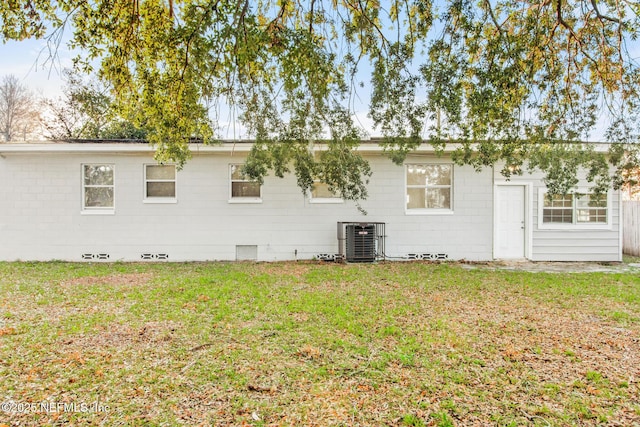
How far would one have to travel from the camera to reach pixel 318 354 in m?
3.52

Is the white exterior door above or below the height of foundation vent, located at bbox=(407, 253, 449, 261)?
above

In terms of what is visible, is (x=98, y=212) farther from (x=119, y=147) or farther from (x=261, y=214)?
(x=261, y=214)

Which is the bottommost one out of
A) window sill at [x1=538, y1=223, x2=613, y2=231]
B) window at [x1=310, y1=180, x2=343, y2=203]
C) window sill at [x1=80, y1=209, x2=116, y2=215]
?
window sill at [x1=538, y1=223, x2=613, y2=231]

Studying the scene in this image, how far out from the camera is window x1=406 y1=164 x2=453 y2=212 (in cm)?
988

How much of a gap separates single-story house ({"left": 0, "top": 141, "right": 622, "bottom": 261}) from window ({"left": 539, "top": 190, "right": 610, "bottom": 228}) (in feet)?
0.09

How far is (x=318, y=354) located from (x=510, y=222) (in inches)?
333

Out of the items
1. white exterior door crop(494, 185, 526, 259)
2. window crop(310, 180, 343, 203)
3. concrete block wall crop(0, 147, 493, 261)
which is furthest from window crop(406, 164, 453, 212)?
window crop(310, 180, 343, 203)

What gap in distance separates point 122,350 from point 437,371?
3.19m

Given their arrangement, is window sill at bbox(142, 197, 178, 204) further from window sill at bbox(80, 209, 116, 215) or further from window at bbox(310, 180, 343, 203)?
window at bbox(310, 180, 343, 203)

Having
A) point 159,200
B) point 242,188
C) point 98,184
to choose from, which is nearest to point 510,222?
point 242,188

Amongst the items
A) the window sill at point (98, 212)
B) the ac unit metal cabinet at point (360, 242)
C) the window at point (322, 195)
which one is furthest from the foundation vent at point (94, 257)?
the ac unit metal cabinet at point (360, 242)

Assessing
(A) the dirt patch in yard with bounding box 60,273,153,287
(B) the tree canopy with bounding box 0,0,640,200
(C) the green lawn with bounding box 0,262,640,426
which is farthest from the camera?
(A) the dirt patch in yard with bounding box 60,273,153,287

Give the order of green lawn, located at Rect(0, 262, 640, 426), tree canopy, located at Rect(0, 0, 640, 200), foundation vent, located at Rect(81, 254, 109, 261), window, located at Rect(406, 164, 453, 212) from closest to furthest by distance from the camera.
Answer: green lawn, located at Rect(0, 262, 640, 426) < tree canopy, located at Rect(0, 0, 640, 200) < foundation vent, located at Rect(81, 254, 109, 261) < window, located at Rect(406, 164, 453, 212)

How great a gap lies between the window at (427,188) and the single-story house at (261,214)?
4 centimetres
